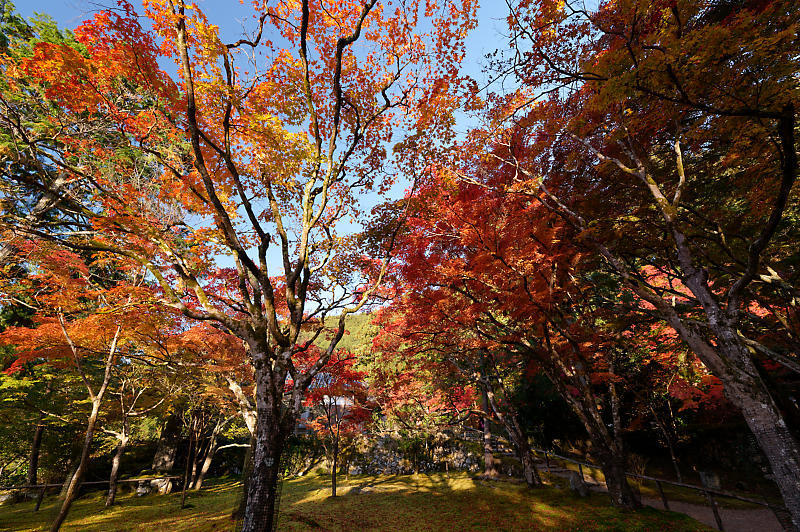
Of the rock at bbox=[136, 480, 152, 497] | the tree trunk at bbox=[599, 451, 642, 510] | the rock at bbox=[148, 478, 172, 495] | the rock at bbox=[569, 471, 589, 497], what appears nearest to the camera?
the tree trunk at bbox=[599, 451, 642, 510]

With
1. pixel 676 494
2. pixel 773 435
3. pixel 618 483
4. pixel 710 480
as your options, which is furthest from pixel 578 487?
pixel 710 480

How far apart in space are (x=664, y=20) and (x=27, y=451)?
30814 millimetres

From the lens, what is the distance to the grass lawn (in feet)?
25.4

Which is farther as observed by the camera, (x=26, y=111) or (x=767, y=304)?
(x=26, y=111)

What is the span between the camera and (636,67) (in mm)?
4984

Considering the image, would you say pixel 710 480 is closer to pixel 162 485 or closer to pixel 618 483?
pixel 618 483

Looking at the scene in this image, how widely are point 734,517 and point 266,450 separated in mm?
14155

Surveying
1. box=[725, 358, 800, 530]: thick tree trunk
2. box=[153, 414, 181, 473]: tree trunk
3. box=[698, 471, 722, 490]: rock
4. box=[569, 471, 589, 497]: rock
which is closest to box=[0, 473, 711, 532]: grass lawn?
box=[569, 471, 589, 497]: rock

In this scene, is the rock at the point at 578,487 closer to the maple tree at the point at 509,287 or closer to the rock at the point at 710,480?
the maple tree at the point at 509,287

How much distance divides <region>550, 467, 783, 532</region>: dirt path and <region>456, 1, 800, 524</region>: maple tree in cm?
Result: 532

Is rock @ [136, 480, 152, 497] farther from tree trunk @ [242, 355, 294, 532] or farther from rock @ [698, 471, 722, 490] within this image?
rock @ [698, 471, 722, 490]

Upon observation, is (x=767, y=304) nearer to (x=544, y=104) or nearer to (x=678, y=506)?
(x=678, y=506)

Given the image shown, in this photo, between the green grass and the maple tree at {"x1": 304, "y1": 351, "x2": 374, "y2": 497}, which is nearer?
the green grass

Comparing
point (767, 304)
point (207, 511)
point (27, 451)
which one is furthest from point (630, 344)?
point (27, 451)
